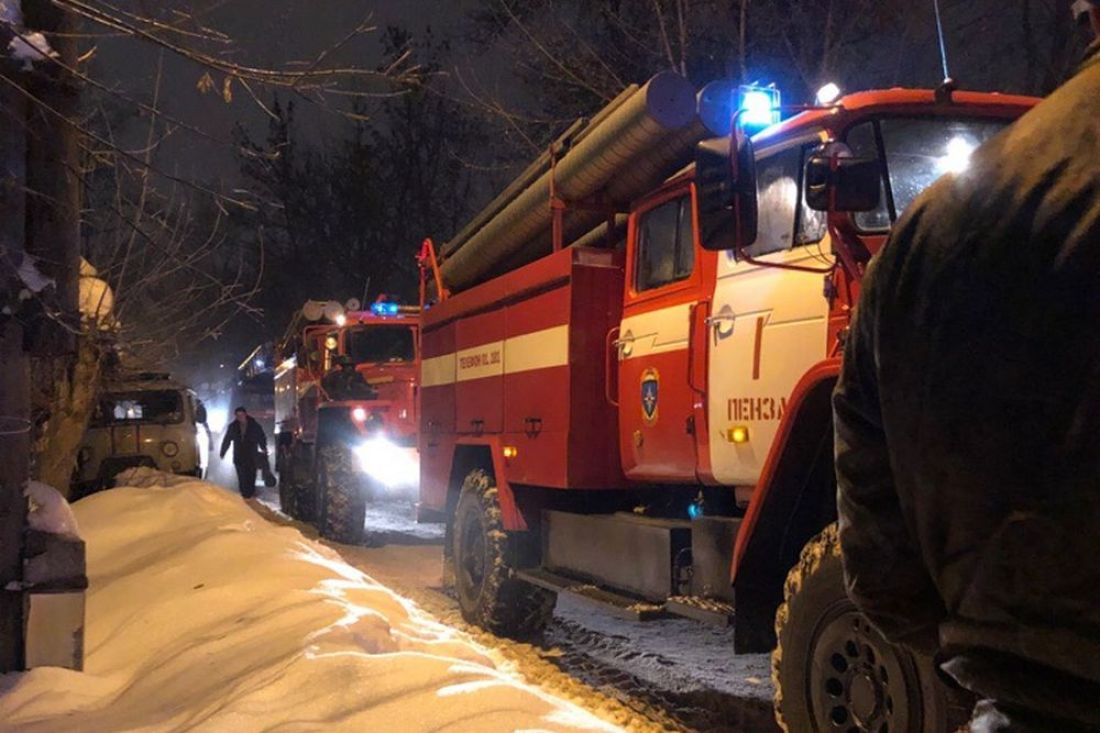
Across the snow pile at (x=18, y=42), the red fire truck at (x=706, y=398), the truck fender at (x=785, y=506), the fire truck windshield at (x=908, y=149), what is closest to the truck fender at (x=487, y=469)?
the red fire truck at (x=706, y=398)

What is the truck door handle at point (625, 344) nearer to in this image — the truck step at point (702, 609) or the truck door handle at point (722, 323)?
the truck door handle at point (722, 323)

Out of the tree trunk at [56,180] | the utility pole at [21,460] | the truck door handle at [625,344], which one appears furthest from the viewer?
the truck door handle at [625,344]

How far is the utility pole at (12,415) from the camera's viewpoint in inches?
186

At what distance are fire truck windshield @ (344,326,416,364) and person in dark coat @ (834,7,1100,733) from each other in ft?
42.9

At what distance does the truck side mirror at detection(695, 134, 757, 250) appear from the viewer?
4.09m

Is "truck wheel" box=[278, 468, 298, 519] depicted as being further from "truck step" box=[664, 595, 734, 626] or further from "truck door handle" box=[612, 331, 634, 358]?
"truck step" box=[664, 595, 734, 626]

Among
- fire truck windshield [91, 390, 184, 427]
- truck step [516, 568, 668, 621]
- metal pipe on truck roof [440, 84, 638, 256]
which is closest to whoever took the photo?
truck step [516, 568, 668, 621]

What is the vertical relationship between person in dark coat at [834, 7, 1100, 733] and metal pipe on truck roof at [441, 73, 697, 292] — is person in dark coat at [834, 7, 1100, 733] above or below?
below

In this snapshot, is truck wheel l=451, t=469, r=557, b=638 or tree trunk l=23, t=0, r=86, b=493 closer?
tree trunk l=23, t=0, r=86, b=493

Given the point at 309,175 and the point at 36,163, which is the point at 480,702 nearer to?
the point at 36,163

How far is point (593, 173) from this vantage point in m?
6.20

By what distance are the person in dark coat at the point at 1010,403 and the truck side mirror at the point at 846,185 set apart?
2.67m

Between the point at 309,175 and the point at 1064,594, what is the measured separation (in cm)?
3608

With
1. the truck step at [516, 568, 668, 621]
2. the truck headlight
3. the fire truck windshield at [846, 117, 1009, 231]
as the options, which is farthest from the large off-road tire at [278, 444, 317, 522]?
the fire truck windshield at [846, 117, 1009, 231]
